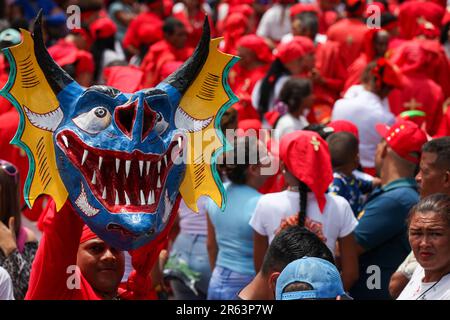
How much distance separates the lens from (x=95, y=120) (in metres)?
4.17

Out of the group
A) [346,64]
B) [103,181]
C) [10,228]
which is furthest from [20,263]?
[346,64]

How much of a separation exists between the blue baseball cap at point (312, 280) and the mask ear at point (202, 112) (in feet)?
1.58

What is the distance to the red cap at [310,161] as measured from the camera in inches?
229

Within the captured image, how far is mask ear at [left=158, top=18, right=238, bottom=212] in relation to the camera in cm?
441

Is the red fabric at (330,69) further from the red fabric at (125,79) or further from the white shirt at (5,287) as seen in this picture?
the white shirt at (5,287)

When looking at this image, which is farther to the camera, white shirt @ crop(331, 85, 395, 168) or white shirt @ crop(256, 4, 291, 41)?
white shirt @ crop(256, 4, 291, 41)

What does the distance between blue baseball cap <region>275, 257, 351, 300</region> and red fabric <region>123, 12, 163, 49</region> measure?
8.30 meters

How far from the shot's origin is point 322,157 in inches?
232

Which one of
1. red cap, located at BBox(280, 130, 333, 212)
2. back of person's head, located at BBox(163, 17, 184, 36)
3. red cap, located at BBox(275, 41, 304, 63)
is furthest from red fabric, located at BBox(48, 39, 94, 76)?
red cap, located at BBox(280, 130, 333, 212)

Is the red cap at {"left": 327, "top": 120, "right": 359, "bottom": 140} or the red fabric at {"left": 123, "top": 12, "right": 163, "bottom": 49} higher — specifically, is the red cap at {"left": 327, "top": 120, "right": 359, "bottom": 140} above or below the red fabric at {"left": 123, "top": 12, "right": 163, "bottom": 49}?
below

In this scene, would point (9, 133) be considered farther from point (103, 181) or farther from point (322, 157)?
point (103, 181)

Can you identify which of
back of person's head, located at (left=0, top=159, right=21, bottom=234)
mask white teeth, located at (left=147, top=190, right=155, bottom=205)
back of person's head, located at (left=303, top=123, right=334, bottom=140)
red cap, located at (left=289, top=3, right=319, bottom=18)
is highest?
red cap, located at (left=289, top=3, right=319, bottom=18)

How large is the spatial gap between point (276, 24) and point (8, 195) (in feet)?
25.5

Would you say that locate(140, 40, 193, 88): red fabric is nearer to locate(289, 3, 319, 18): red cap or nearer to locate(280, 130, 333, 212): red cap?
locate(289, 3, 319, 18): red cap
